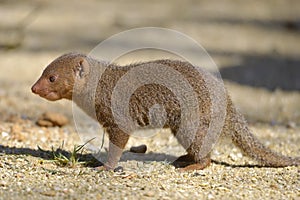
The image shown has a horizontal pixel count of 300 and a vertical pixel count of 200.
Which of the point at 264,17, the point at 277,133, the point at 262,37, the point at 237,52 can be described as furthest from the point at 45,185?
the point at 264,17

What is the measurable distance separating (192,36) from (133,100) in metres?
6.06

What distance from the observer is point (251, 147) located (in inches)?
182

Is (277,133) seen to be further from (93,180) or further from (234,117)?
(93,180)

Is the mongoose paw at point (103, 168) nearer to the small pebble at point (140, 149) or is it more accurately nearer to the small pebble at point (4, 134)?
the small pebble at point (140, 149)

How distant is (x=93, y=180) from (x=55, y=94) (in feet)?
2.80

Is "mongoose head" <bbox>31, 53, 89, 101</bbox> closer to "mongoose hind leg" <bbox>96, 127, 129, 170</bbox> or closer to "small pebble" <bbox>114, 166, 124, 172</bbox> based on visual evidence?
"mongoose hind leg" <bbox>96, 127, 129, 170</bbox>

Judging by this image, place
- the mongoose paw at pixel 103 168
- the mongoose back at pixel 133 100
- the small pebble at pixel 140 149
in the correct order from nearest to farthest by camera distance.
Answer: the mongoose paw at pixel 103 168 → the mongoose back at pixel 133 100 → the small pebble at pixel 140 149

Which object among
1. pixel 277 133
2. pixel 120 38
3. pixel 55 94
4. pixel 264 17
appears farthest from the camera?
pixel 264 17

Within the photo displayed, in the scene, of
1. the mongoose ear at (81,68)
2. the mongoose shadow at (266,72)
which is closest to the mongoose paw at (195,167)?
the mongoose ear at (81,68)

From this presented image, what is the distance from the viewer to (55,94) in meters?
4.46

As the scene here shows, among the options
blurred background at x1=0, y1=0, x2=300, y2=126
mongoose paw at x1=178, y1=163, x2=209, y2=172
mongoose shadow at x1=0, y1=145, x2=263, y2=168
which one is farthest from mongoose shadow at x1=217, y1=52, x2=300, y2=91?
mongoose paw at x1=178, y1=163, x2=209, y2=172

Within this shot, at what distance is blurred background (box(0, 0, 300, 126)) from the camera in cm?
680

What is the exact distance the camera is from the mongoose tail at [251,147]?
4562 millimetres

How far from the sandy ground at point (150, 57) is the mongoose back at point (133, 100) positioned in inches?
5.7
